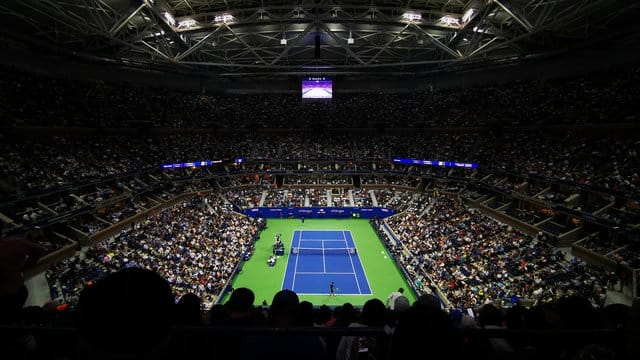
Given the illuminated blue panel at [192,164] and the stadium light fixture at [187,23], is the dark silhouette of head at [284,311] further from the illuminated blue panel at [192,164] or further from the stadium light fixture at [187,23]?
the illuminated blue panel at [192,164]

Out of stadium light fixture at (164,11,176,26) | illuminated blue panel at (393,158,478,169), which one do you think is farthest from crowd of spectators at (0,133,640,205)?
stadium light fixture at (164,11,176,26)

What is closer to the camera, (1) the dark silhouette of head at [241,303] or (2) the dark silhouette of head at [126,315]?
(2) the dark silhouette of head at [126,315]

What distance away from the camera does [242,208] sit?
40.3 meters

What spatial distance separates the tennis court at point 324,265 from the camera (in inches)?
930

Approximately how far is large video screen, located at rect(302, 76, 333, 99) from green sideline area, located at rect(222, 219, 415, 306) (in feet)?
63.7

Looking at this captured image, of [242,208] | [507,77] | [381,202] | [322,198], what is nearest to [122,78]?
[242,208]

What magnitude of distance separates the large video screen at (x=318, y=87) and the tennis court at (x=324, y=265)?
21.8 metres

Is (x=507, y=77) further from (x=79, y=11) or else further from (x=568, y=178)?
(x=79, y=11)

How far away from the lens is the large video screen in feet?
161

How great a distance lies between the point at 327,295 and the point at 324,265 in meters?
4.99

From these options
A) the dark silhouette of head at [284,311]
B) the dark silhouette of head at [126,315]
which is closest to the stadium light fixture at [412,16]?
the dark silhouette of head at [284,311]

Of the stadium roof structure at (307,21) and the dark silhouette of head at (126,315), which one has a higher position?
the stadium roof structure at (307,21)

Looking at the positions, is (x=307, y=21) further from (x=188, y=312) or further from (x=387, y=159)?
(x=188, y=312)

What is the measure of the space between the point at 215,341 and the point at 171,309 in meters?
1.17
